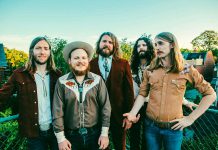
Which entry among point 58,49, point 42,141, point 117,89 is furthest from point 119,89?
point 58,49

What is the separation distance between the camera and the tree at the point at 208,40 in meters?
62.0

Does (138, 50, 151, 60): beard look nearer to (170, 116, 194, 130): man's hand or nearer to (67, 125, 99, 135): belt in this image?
(170, 116, 194, 130): man's hand

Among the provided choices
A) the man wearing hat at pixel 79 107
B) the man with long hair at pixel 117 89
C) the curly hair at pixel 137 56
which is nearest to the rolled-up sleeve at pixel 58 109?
the man wearing hat at pixel 79 107

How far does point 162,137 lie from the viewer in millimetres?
2924

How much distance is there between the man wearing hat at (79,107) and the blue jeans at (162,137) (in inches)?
20.9

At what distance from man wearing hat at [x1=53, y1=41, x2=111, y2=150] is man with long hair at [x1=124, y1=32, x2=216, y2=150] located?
59cm

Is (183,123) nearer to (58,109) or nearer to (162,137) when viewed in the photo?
(162,137)

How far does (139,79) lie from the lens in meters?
4.12

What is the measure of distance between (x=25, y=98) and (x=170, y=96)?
175 centimetres

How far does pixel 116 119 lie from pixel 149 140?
722 mm

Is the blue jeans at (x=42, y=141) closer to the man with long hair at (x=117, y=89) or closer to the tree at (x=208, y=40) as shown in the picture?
the man with long hair at (x=117, y=89)

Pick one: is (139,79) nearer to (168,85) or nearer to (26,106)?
(168,85)

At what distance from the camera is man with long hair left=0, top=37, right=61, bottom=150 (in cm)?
295

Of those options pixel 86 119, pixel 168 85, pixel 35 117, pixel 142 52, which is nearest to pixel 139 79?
pixel 142 52
